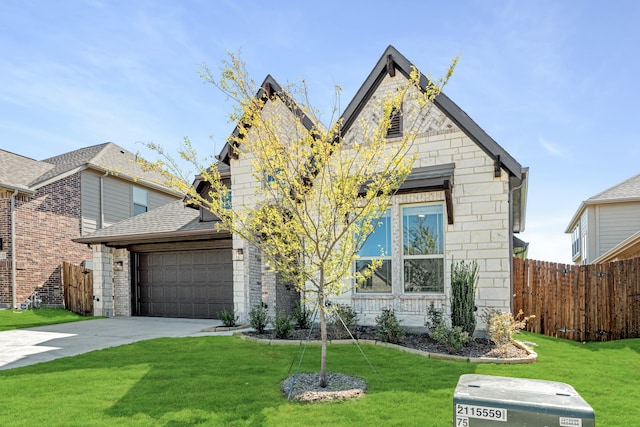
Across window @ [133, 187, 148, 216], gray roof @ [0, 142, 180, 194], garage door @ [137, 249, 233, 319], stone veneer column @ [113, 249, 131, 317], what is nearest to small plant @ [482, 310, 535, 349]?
garage door @ [137, 249, 233, 319]

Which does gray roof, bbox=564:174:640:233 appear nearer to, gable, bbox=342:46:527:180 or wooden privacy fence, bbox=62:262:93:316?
gable, bbox=342:46:527:180

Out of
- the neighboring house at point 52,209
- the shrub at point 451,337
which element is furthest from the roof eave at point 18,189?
the shrub at point 451,337

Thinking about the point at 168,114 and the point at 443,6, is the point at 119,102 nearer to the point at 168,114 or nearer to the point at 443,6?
the point at 168,114

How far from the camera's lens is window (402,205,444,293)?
9625 millimetres

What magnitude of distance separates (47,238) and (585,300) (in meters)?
18.8

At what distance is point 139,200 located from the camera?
70.5 ft

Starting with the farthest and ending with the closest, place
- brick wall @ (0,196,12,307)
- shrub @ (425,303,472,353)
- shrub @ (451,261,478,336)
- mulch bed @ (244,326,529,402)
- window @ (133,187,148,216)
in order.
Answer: window @ (133,187,148,216) → brick wall @ (0,196,12,307) → shrub @ (451,261,478,336) → shrub @ (425,303,472,353) → mulch bed @ (244,326,529,402)

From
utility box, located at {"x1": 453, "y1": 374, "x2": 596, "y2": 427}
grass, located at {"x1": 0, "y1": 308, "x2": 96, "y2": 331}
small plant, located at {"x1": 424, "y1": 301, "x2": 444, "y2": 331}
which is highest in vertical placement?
utility box, located at {"x1": 453, "y1": 374, "x2": 596, "y2": 427}

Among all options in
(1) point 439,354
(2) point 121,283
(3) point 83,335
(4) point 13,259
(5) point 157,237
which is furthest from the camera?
(4) point 13,259

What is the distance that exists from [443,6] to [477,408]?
26.0 ft

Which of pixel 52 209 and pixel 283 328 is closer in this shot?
pixel 283 328

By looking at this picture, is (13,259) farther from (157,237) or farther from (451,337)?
(451,337)

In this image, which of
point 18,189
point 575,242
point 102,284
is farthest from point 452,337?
point 575,242

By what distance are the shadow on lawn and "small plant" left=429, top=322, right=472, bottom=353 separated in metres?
0.66
